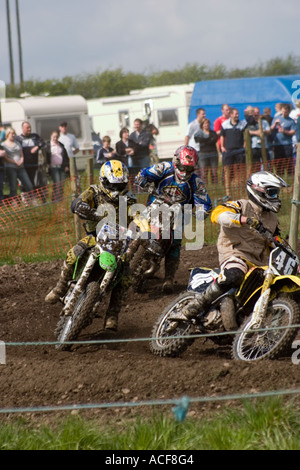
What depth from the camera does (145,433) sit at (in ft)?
17.0

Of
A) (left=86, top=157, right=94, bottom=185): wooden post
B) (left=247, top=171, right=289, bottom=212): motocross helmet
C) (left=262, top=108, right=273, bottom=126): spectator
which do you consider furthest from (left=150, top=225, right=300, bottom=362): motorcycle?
(left=262, top=108, right=273, bottom=126): spectator

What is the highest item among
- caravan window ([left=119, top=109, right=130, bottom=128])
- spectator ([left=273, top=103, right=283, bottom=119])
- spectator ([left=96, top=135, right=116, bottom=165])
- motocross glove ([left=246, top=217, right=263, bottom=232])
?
motocross glove ([left=246, top=217, right=263, bottom=232])

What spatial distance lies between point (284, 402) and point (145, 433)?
3.74ft

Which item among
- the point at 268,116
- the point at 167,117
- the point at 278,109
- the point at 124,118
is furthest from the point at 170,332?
the point at 124,118

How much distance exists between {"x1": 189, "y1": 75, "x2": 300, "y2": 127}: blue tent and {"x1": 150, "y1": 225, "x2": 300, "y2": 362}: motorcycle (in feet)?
50.3

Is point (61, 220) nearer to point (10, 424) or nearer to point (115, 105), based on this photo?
point (10, 424)

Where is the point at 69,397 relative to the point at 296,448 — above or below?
below

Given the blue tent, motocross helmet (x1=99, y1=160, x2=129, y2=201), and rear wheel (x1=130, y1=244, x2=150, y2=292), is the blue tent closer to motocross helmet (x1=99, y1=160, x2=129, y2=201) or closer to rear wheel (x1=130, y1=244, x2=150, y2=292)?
rear wheel (x1=130, y1=244, x2=150, y2=292)

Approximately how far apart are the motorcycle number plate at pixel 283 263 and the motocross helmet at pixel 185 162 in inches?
128

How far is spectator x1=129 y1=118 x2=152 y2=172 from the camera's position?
19.9 metres

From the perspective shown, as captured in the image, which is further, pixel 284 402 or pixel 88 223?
pixel 88 223

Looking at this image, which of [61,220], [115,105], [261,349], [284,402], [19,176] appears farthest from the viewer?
[115,105]

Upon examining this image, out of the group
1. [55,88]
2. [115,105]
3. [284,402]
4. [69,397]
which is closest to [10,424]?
[69,397]

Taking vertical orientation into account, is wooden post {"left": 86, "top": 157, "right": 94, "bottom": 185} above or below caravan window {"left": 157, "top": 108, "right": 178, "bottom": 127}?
above
